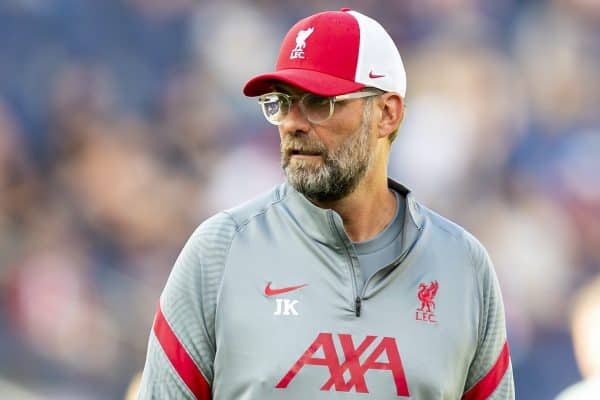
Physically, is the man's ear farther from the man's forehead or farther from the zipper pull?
the zipper pull

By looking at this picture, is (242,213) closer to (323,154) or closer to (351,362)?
(323,154)

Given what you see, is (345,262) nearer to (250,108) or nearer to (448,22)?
(250,108)

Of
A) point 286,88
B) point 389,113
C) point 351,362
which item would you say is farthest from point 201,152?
point 351,362

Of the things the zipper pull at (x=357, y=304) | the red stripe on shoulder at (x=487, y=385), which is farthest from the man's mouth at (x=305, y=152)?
the red stripe on shoulder at (x=487, y=385)

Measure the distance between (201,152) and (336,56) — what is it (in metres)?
3.62

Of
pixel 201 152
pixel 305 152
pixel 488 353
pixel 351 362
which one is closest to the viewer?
pixel 351 362

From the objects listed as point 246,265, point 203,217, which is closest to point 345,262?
point 246,265

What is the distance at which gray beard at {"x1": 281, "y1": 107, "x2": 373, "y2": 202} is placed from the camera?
8.25ft

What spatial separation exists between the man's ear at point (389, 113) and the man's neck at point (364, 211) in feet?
0.43

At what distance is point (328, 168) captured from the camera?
2.53 m

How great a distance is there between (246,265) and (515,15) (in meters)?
4.67

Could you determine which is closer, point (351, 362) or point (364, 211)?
point (351, 362)

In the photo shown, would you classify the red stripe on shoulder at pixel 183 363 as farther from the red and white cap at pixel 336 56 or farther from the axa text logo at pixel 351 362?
the red and white cap at pixel 336 56

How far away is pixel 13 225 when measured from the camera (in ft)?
18.9
